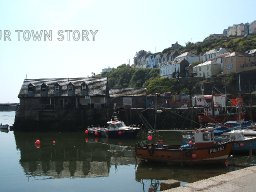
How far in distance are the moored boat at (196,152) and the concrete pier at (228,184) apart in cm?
875

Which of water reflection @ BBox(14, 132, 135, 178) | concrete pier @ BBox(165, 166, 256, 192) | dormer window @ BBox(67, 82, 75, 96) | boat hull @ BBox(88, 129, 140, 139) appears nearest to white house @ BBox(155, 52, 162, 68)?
dormer window @ BBox(67, 82, 75, 96)

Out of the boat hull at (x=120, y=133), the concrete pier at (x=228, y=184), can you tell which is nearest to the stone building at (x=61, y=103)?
the boat hull at (x=120, y=133)

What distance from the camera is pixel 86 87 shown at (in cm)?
6200

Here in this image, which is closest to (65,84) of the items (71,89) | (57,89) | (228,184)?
(57,89)

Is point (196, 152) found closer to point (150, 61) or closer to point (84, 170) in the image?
point (84, 170)

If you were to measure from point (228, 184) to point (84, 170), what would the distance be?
15.3 metres

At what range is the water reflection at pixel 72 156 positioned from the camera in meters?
28.3

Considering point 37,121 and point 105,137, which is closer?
point 105,137

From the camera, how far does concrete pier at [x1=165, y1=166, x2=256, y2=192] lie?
14.5m

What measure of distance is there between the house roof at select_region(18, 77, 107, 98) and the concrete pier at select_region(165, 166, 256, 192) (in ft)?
148

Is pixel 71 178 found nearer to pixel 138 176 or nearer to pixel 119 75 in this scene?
pixel 138 176

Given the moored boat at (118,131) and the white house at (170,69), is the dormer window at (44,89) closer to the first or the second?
the moored boat at (118,131)

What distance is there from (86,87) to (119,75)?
308ft

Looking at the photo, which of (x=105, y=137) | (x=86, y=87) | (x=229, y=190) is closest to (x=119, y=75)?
(x=86, y=87)
